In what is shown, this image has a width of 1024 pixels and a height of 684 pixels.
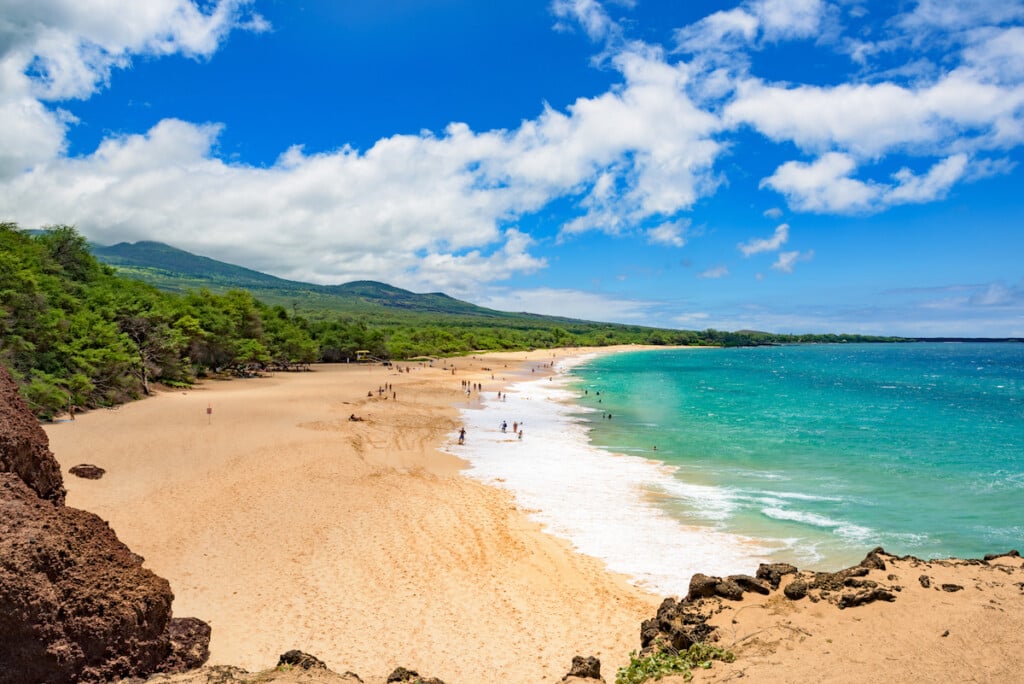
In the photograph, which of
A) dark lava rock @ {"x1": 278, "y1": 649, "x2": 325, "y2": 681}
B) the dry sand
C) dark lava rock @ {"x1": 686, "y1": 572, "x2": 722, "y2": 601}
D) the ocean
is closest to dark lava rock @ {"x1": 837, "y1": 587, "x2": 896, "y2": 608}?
the dry sand

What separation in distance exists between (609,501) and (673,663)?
1444 centimetres

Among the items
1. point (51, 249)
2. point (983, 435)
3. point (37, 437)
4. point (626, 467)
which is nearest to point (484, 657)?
point (37, 437)

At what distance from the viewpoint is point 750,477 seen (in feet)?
83.2

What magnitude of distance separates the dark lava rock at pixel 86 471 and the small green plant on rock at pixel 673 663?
2070 cm

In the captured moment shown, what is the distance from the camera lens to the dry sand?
6.20 m

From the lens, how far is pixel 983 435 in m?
37.5

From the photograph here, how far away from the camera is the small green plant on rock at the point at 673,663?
6.34 metres

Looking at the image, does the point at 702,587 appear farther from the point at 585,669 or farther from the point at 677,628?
the point at 585,669

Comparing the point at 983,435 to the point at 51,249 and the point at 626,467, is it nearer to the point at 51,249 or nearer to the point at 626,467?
the point at 626,467

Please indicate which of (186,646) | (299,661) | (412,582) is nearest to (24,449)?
(186,646)

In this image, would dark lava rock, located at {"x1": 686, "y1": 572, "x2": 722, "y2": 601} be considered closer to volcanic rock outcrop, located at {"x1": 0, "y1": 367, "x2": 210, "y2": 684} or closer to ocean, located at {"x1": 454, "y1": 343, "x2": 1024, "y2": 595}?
ocean, located at {"x1": 454, "y1": 343, "x2": 1024, "y2": 595}

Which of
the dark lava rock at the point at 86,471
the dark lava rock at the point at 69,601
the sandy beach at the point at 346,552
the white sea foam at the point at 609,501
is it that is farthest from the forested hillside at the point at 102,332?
the dark lava rock at the point at 69,601

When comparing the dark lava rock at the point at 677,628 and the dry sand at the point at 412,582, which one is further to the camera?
the dark lava rock at the point at 677,628

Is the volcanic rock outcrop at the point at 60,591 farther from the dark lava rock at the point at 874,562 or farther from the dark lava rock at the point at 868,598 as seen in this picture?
the dark lava rock at the point at 874,562
